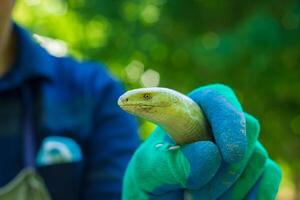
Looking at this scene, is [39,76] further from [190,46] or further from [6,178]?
[190,46]

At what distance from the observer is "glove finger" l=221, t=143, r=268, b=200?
114cm

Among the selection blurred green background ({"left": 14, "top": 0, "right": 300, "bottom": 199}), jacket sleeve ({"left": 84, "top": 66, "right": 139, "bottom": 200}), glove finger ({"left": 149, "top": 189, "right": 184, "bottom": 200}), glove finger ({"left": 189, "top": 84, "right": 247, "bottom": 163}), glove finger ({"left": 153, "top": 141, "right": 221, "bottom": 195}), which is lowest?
blurred green background ({"left": 14, "top": 0, "right": 300, "bottom": 199})

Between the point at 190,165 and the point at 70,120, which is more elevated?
the point at 190,165

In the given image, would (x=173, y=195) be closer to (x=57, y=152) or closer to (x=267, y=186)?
(x=267, y=186)

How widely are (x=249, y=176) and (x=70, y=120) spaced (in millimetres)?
916

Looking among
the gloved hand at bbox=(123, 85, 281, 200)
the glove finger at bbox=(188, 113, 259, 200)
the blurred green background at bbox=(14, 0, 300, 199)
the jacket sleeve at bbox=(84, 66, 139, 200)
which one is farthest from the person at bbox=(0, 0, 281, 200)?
the blurred green background at bbox=(14, 0, 300, 199)

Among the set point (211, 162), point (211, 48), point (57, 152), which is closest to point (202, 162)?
point (211, 162)

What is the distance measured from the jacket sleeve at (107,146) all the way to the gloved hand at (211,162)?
29.1 inches

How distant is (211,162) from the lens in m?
1.04

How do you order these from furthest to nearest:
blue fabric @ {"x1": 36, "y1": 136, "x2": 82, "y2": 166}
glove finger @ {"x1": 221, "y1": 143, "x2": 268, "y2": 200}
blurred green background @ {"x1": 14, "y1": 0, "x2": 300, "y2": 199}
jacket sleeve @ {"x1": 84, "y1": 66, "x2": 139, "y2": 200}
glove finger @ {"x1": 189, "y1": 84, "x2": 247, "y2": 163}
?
1. blurred green background @ {"x1": 14, "y1": 0, "x2": 300, "y2": 199}
2. jacket sleeve @ {"x1": 84, "y1": 66, "x2": 139, "y2": 200}
3. blue fabric @ {"x1": 36, "y1": 136, "x2": 82, "y2": 166}
4. glove finger @ {"x1": 221, "y1": 143, "x2": 268, "y2": 200}
5. glove finger @ {"x1": 189, "y1": 84, "x2": 247, "y2": 163}

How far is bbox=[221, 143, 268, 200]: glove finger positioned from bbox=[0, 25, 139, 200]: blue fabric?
0.85 m

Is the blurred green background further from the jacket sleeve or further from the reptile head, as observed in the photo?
the reptile head

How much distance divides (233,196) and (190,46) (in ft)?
12.0

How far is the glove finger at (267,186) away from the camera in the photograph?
1.14 m
